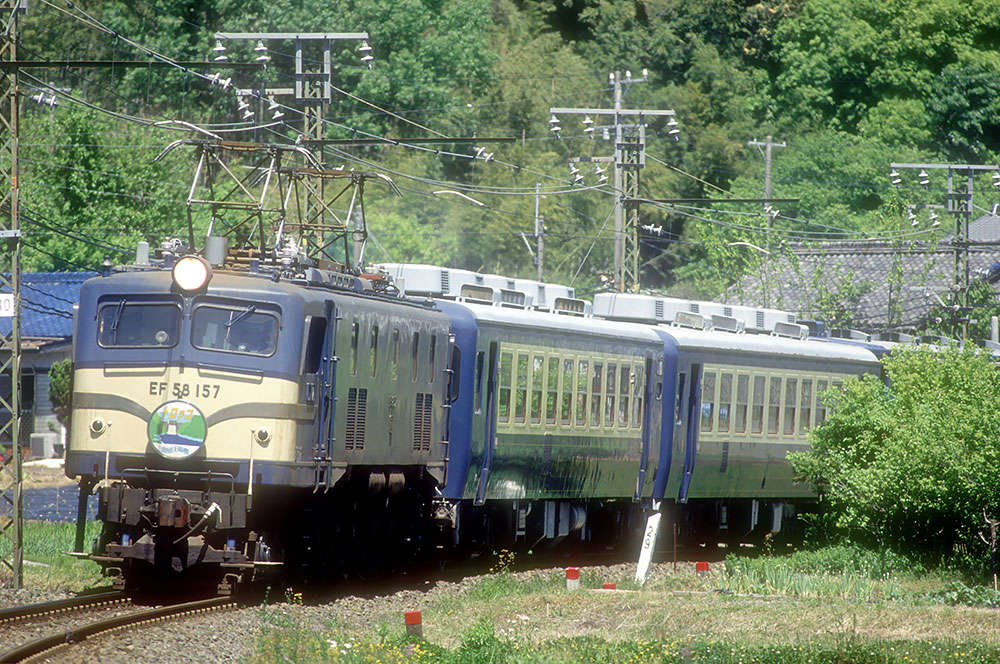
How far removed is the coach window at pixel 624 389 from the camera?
2408 cm

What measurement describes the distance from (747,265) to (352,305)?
34106 millimetres

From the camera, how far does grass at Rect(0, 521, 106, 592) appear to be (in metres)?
18.7

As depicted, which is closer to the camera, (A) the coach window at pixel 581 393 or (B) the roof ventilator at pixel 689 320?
(A) the coach window at pixel 581 393

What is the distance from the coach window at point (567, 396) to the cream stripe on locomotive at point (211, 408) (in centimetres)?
649

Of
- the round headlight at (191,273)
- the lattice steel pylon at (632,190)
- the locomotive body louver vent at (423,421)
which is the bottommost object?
the locomotive body louver vent at (423,421)

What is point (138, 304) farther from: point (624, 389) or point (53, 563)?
point (624, 389)

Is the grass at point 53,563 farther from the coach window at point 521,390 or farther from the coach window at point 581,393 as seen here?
the coach window at point 581,393

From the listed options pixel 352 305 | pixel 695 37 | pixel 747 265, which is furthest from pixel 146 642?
pixel 695 37

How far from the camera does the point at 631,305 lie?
2631 centimetres

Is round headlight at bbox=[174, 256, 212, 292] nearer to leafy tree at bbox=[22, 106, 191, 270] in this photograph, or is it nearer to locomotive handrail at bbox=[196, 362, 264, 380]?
locomotive handrail at bbox=[196, 362, 264, 380]

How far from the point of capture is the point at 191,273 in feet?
55.2

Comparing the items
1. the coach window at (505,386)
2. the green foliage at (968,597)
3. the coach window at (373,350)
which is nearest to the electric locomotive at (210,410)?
the coach window at (373,350)

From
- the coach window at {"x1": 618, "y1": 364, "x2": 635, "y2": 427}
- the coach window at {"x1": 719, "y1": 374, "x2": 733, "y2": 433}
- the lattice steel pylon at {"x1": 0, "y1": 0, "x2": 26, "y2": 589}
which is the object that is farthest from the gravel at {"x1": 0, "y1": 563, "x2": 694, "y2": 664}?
the coach window at {"x1": 719, "y1": 374, "x2": 733, "y2": 433}

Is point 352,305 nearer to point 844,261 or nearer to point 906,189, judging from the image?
point 844,261
